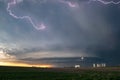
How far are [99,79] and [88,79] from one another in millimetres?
3019

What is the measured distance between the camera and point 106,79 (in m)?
64.4

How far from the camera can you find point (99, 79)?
65.2 meters

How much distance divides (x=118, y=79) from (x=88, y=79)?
772cm

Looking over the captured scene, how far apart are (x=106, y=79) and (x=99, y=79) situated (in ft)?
5.78

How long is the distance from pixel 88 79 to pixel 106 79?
4.77 meters

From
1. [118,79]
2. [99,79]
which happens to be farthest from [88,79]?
[118,79]

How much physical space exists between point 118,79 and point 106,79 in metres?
4.64

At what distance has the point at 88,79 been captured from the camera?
6681cm

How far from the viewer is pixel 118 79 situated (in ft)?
221

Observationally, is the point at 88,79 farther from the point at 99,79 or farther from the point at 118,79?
the point at 118,79
